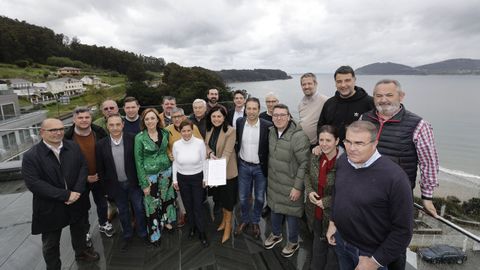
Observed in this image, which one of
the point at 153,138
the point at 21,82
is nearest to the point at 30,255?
the point at 153,138

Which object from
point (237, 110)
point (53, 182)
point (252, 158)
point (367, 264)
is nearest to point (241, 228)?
point (252, 158)

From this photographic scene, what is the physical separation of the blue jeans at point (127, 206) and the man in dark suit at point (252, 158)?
1324 mm

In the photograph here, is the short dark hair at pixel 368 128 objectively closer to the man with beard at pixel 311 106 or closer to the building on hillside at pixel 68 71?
the man with beard at pixel 311 106

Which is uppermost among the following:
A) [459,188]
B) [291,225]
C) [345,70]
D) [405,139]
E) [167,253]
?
[345,70]

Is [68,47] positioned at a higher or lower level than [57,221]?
higher

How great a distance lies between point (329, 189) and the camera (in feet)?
8.05

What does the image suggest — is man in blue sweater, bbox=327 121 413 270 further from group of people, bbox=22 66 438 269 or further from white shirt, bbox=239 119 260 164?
white shirt, bbox=239 119 260 164

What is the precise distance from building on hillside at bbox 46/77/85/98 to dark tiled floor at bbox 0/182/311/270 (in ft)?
164

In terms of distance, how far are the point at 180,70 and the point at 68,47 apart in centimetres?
Result: 5764

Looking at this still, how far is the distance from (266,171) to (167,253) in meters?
1.64

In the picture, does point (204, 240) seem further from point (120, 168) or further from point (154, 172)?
point (120, 168)

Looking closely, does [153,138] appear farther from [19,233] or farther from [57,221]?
[19,233]

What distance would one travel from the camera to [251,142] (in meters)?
3.24

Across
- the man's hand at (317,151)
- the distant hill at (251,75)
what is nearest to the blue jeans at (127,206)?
the man's hand at (317,151)
